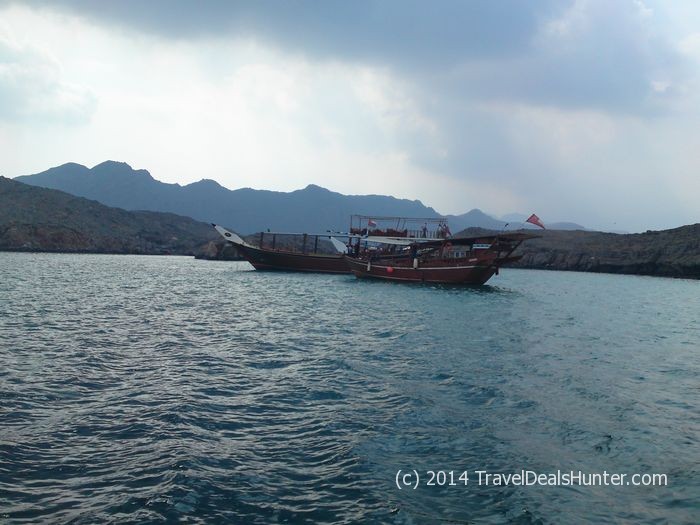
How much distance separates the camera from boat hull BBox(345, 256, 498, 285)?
2132 inches

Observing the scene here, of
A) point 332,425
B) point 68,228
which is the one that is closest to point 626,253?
point 332,425

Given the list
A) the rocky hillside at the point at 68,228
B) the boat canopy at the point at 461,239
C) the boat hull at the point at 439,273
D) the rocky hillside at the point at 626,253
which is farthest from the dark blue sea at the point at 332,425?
the rocky hillside at the point at 68,228

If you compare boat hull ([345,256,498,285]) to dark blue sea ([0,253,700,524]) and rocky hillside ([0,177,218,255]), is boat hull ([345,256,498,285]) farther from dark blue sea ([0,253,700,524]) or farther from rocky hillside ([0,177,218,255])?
rocky hillside ([0,177,218,255])

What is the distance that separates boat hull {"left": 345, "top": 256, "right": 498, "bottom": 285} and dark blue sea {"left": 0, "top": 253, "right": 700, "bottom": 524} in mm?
30119

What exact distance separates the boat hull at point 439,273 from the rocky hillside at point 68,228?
119 meters

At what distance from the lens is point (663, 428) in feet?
38.0

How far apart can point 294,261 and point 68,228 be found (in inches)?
4327

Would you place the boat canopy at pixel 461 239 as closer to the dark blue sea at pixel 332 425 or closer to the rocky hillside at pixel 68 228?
the dark blue sea at pixel 332 425

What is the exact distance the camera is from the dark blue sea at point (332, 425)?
739cm

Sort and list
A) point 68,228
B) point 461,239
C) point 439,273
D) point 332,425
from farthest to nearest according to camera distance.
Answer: point 68,228 → point 439,273 → point 461,239 → point 332,425

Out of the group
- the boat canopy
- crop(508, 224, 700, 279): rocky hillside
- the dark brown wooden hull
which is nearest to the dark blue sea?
the boat canopy

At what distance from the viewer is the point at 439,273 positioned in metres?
56.3

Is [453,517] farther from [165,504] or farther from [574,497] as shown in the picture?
[165,504]

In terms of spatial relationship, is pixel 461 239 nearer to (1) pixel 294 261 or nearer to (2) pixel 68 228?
(1) pixel 294 261
